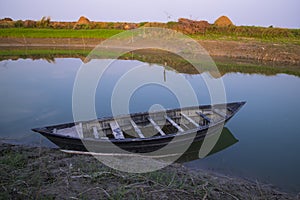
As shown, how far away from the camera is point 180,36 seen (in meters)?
25.5

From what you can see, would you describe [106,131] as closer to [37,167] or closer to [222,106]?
[37,167]

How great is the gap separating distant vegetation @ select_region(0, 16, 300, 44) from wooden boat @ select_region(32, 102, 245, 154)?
18.7 m

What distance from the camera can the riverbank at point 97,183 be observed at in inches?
123

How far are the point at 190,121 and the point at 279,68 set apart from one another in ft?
42.5

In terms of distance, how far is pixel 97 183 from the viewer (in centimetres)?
346

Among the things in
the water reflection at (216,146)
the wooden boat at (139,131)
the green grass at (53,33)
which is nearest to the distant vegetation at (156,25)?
the green grass at (53,33)

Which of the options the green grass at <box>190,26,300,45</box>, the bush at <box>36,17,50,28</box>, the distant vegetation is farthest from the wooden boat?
the bush at <box>36,17,50,28</box>

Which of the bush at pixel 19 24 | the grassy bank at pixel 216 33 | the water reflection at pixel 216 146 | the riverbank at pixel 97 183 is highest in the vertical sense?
the bush at pixel 19 24

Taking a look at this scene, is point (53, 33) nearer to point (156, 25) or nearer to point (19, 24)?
point (19, 24)

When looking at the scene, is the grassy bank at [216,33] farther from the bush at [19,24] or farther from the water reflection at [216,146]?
the water reflection at [216,146]

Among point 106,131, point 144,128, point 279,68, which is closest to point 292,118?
point 144,128

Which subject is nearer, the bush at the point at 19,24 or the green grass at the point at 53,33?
the green grass at the point at 53,33

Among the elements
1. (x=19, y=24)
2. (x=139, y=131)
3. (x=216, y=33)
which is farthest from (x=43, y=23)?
(x=139, y=131)

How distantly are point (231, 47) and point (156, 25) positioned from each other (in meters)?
11.7
